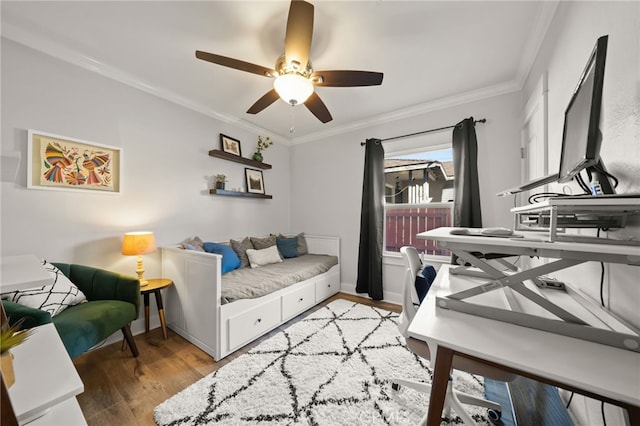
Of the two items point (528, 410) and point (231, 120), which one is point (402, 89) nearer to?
point (231, 120)

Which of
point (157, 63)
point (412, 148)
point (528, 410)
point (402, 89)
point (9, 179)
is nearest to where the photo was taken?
point (9, 179)

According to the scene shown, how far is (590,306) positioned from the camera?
0.98 m

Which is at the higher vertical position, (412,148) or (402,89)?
(402,89)

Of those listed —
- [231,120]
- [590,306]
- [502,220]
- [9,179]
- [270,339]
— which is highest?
[231,120]

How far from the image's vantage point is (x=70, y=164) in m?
1.94

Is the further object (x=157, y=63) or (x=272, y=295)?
(x=272, y=295)

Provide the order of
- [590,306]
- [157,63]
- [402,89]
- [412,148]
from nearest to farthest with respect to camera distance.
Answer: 1. [590,306]
2. [157,63]
3. [402,89]
4. [412,148]

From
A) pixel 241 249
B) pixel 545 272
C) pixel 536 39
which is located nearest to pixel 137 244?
pixel 241 249

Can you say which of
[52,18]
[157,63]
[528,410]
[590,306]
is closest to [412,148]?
[590,306]

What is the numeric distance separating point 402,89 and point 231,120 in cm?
221

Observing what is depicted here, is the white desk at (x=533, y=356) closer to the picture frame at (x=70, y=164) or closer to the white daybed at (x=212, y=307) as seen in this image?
the white daybed at (x=212, y=307)

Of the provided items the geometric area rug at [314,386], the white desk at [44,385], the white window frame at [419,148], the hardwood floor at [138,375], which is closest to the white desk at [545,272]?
the geometric area rug at [314,386]

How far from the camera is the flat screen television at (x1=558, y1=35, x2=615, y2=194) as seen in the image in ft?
2.46

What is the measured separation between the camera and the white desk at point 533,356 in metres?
0.55
